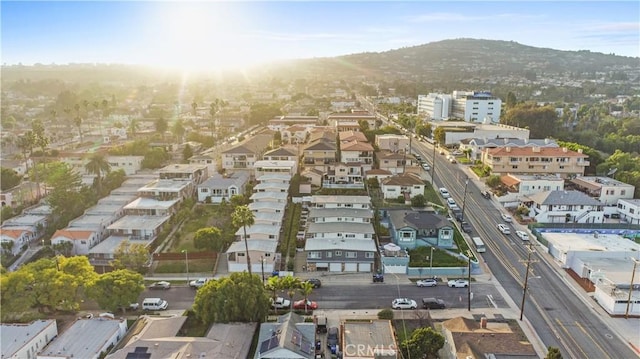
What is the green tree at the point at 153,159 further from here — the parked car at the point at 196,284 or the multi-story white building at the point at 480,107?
the multi-story white building at the point at 480,107

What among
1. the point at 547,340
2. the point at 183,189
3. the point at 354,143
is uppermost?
the point at 354,143

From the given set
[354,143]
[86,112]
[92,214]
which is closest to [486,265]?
[354,143]

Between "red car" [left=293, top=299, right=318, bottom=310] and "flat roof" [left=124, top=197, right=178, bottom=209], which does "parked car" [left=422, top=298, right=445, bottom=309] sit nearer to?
"red car" [left=293, top=299, right=318, bottom=310]

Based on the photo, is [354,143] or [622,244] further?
[354,143]

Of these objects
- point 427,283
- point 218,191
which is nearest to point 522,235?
point 427,283

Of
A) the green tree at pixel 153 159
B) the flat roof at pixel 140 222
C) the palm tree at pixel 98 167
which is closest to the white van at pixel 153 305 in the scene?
the flat roof at pixel 140 222

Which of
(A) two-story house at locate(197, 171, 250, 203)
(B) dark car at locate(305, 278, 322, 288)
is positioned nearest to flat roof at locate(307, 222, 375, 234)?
(B) dark car at locate(305, 278, 322, 288)

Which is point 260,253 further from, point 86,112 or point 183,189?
point 86,112
